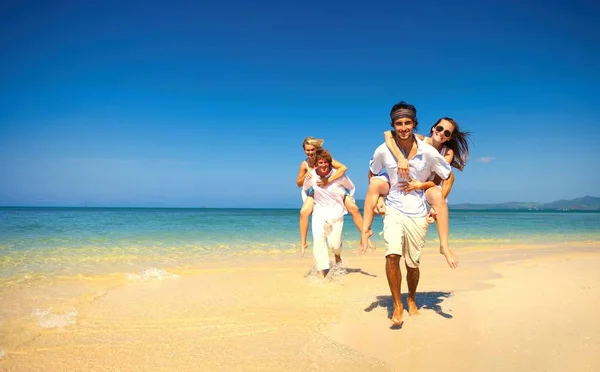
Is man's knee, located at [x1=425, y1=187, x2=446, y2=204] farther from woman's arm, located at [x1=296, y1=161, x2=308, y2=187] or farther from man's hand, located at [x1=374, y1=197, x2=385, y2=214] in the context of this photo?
woman's arm, located at [x1=296, y1=161, x2=308, y2=187]

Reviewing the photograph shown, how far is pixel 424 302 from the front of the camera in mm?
5184

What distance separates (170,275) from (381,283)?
12.2ft

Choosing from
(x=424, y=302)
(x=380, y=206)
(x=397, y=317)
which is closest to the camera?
(x=397, y=317)

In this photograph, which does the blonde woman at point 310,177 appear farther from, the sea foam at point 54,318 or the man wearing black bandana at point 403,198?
the sea foam at point 54,318

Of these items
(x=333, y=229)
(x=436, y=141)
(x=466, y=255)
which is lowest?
(x=466, y=255)

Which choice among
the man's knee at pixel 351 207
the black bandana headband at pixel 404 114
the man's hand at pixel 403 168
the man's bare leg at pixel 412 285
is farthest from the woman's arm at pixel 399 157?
the man's knee at pixel 351 207

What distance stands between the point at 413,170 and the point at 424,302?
1.96m

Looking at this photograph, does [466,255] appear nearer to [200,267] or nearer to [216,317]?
[200,267]

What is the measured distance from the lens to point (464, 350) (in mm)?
3424

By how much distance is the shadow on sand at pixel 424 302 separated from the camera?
4758 millimetres

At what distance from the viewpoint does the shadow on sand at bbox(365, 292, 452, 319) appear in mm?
4758

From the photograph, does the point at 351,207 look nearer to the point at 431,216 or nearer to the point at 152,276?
the point at 431,216

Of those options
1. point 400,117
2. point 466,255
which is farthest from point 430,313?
point 466,255

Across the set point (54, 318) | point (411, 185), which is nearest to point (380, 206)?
point (411, 185)
